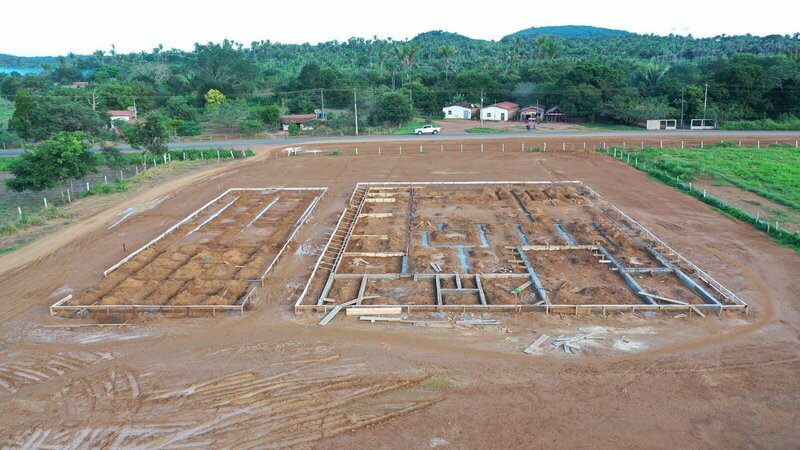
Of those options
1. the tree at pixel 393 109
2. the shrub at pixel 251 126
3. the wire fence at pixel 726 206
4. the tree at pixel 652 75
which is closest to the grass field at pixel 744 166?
the wire fence at pixel 726 206

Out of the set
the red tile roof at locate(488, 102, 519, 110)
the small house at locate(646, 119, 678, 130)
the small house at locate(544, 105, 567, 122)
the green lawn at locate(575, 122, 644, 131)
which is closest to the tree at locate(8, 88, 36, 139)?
Result: the red tile roof at locate(488, 102, 519, 110)

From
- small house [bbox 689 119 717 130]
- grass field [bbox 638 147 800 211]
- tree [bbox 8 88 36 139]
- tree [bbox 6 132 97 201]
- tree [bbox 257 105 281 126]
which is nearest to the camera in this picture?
tree [bbox 6 132 97 201]

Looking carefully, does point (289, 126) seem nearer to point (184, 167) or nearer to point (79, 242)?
point (184, 167)

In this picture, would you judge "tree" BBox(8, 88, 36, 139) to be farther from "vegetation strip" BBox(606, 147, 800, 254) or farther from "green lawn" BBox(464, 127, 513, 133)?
"vegetation strip" BBox(606, 147, 800, 254)

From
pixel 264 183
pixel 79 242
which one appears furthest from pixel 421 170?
pixel 79 242

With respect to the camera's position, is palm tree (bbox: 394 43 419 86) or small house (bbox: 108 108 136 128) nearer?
small house (bbox: 108 108 136 128)
